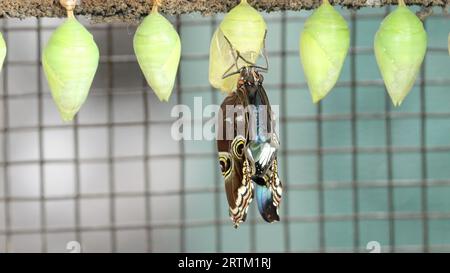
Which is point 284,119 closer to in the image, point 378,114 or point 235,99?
point 378,114

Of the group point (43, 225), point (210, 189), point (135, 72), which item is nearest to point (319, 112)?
point (210, 189)

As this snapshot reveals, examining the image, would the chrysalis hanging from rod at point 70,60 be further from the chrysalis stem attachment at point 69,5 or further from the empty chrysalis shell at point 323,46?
the empty chrysalis shell at point 323,46

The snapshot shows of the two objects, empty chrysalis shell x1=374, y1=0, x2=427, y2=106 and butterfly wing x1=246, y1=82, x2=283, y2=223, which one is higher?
empty chrysalis shell x1=374, y1=0, x2=427, y2=106

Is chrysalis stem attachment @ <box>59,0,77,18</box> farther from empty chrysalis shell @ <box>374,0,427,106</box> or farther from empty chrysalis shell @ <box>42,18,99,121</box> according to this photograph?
empty chrysalis shell @ <box>374,0,427,106</box>

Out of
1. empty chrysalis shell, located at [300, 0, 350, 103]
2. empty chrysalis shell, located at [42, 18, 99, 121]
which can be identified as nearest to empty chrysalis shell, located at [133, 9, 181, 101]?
empty chrysalis shell, located at [42, 18, 99, 121]

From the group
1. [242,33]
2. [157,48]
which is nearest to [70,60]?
[157,48]

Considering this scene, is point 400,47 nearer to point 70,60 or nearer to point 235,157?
point 235,157

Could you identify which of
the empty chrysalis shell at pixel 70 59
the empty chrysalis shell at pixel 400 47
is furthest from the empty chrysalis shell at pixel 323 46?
the empty chrysalis shell at pixel 70 59
